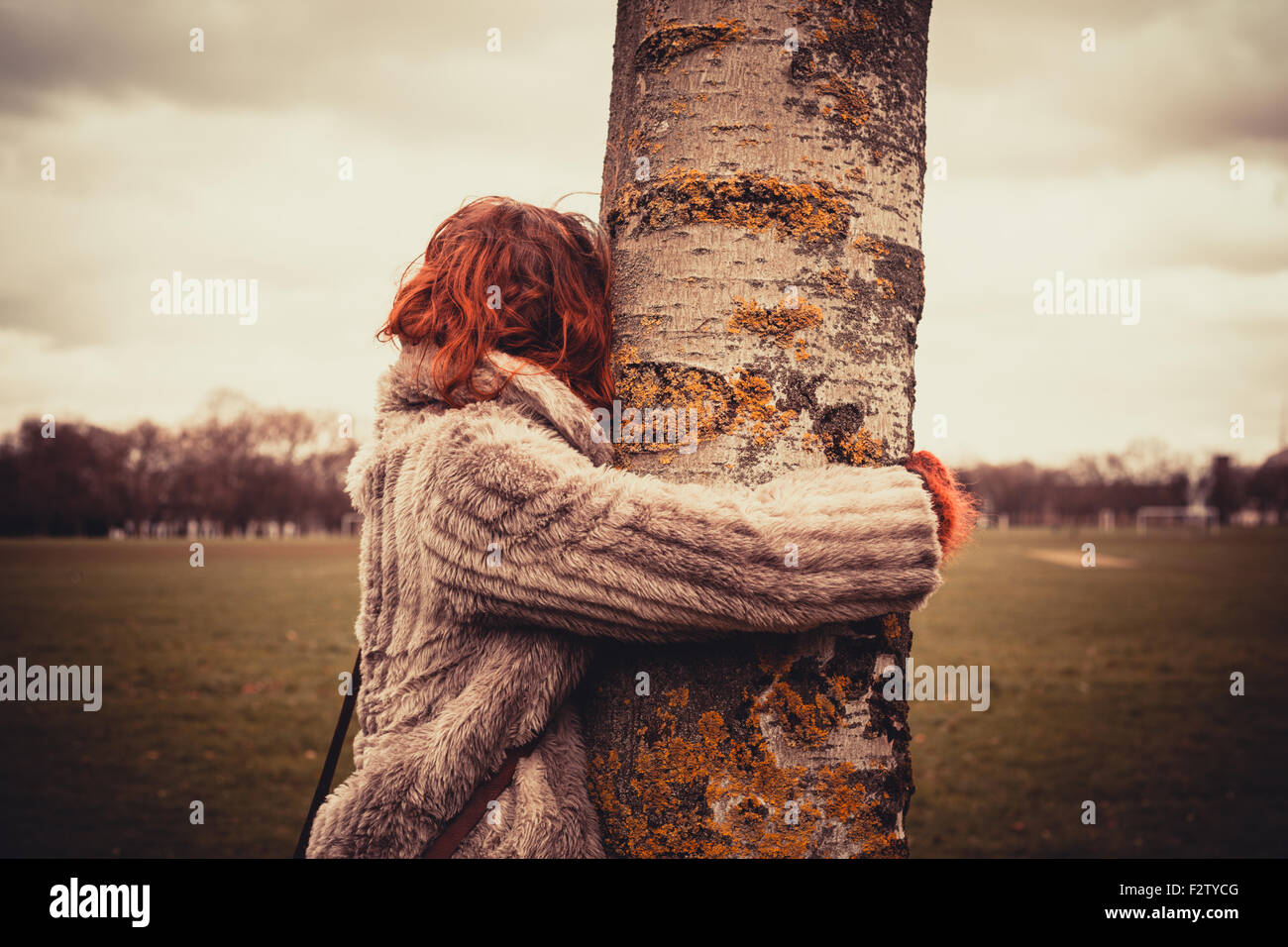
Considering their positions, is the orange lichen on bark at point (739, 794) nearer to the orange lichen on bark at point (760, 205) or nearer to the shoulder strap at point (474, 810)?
the shoulder strap at point (474, 810)

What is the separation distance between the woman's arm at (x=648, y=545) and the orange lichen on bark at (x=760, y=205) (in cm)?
53

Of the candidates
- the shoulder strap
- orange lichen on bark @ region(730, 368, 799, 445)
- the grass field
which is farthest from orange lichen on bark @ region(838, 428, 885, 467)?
the shoulder strap

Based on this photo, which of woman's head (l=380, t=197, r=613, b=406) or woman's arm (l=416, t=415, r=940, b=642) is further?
woman's head (l=380, t=197, r=613, b=406)

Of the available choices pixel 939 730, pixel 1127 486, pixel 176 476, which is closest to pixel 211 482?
pixel 176 476

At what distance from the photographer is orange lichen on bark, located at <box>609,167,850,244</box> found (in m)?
1.67

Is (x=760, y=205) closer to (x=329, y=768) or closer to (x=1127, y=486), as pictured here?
(x=329, y=768)

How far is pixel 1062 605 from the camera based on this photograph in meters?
22.3

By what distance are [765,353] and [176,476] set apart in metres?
91.9

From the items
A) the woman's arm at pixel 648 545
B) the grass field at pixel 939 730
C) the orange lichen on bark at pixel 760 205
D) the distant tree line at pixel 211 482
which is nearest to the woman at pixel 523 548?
the woman's arm at pixel 648 545

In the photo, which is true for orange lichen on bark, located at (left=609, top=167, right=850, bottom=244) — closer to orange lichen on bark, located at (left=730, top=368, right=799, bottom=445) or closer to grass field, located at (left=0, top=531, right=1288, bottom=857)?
orange lichen on bark, located at (left=730, top=368, right=799, bottom=445)

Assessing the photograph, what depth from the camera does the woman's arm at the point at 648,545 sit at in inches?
58.4

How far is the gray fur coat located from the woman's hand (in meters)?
0.12
